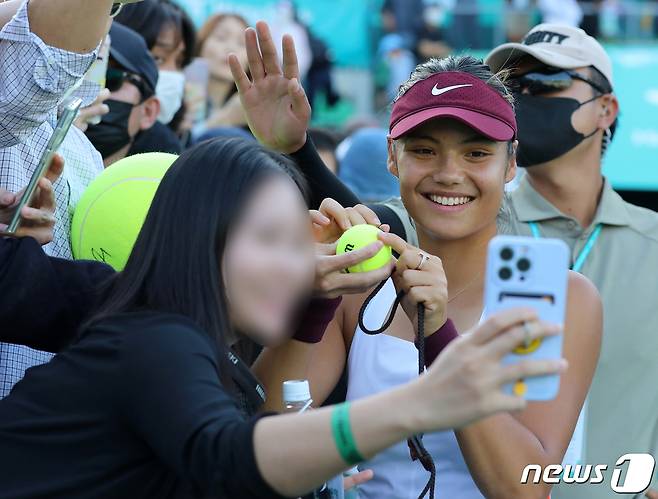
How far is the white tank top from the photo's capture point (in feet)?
9.38

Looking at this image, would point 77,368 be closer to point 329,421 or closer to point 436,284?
point 329,421

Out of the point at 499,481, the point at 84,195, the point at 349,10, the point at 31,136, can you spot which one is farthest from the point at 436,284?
the point at 349,10

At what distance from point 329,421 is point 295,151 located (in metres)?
1.65

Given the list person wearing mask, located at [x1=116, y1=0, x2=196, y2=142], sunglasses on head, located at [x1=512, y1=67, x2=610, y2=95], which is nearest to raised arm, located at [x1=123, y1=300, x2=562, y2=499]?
sunglasses on head, located at [x1=512, y1=67, x2=610, y2=95]

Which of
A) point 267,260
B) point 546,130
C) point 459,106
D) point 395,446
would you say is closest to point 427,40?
point 546,130

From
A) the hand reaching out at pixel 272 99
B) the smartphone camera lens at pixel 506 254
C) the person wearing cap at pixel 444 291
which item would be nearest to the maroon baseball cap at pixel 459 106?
the person wearing cap at pixel 444 291

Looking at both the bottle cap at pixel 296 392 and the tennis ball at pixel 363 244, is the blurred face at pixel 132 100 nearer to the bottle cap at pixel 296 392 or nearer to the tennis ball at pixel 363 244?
the tennis ball at pixel 363 244

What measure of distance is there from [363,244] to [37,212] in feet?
2.69

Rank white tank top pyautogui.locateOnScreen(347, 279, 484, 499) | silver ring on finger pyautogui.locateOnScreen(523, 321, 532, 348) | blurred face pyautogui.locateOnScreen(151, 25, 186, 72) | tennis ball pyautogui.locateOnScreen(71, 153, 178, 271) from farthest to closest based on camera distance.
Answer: blurred face pyautogui.locateOnScreen(151, 25, 186, 72)
tennis ball pyautogui.locateOnScreen(71, 153, 178, 271)
white tank top pyautogui.locateOnScreen(347, 279, 484, 499)
silver ring on finger pyautogui.locateOnScreen(523, 321, 532, 348)

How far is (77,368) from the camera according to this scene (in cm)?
219

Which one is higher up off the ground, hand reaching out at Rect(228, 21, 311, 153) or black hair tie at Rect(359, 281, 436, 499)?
hand reaching out at Rect(228, 21, 311, 153)

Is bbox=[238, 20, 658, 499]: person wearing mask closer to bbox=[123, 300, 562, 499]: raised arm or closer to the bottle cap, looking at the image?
the bottle cap

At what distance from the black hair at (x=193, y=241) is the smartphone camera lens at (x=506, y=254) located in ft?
2.04

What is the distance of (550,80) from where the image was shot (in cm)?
459
